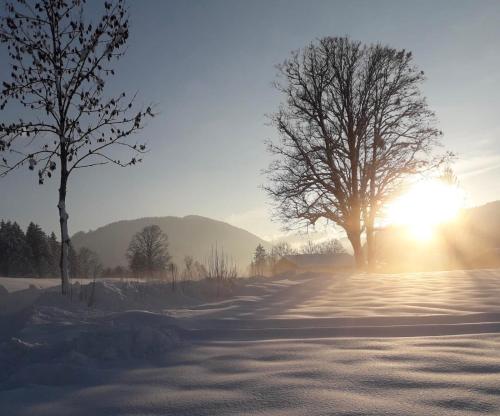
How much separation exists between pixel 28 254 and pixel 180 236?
4849 inches

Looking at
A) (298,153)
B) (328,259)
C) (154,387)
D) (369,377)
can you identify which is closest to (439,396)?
(369,377)

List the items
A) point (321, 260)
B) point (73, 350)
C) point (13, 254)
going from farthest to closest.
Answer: point (321, 260) < point (13, 254) < point (73, 350)

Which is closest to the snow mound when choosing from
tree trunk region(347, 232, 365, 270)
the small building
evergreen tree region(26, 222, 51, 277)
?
tree trunk region(347, 232, 365, 270)

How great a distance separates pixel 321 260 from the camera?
44344 mm

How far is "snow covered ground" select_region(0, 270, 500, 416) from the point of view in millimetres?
1410

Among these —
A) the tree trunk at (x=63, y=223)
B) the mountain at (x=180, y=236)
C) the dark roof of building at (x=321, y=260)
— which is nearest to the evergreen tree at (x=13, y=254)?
the dark roof of building at (x=321, y=260)

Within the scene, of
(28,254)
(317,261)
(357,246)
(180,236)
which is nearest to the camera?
(357,246)

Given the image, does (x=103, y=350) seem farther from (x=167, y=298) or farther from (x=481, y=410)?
(x=167, y=298)

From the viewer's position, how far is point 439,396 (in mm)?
1379

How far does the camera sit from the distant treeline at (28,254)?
37.7 metres

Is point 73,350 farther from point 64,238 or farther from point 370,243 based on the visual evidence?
point 370,243

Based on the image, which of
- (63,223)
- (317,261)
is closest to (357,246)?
(63,223)

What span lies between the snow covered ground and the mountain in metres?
128

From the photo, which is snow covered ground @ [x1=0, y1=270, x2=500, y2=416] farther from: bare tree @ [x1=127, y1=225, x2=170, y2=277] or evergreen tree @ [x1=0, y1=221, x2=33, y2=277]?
bare tree @ [x1=127, y1=225, x2=170, y2=277]
